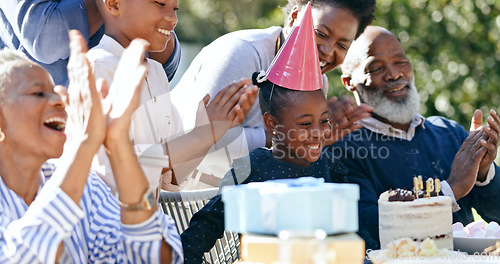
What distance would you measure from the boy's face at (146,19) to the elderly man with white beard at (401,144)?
123cm

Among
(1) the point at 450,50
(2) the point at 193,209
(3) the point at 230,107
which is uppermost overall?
(1) the point at 450,50

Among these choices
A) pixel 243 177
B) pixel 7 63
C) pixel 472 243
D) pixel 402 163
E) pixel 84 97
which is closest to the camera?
pixel 84 97

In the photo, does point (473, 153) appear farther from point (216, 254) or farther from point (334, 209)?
point (334, 209)

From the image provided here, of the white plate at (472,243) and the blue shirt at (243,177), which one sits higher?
the blue shirt at (243,177)

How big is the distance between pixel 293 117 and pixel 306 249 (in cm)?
152

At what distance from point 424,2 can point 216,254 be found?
559 cm

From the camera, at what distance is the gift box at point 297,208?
144cm

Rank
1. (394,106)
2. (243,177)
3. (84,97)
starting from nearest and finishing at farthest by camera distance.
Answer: (84,97) < (243,177) < (394,106)

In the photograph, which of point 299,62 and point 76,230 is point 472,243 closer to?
point 299,62

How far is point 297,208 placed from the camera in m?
1.45

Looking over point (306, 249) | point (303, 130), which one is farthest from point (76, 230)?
point (303, 130)

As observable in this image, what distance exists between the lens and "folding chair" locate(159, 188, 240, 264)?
9.10ft

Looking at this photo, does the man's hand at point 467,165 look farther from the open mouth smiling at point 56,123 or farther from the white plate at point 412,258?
the open mouth smiling at point 56,123

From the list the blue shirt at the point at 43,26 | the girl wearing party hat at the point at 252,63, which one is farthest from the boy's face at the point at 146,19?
the girl wearing party hat at the point at 252,63
